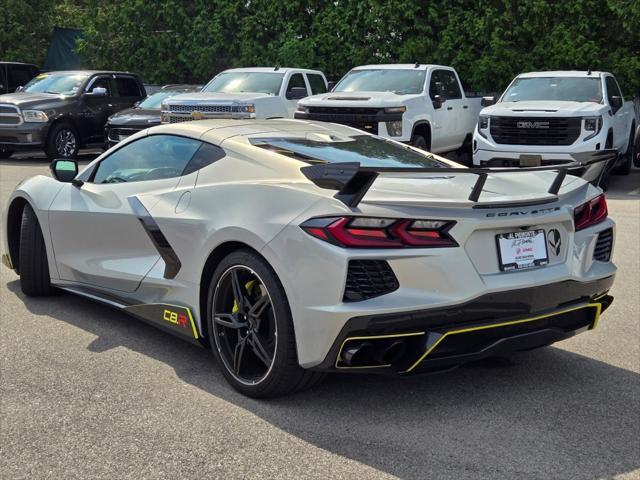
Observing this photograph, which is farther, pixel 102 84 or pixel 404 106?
pixel 102 84

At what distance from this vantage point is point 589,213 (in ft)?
14.3

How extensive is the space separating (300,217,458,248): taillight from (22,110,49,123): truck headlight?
14.7 meters

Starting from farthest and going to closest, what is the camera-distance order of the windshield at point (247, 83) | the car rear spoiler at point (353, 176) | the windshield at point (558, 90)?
the windshield at point (247, 83) → the windshield at point (558, 90) → the car rear spoiler at point (353, 176)

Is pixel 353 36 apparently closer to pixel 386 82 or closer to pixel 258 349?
pixel 386 82

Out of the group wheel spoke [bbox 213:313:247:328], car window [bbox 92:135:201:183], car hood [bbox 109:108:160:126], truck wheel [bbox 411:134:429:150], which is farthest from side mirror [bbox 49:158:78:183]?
car hood [bbox 109:108:160:126]

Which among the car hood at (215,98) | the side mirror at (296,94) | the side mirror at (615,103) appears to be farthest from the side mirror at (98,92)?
the side mirror at (615,103)

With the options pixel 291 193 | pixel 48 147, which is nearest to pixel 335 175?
pixel 291 193

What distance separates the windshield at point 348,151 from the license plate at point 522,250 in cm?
98

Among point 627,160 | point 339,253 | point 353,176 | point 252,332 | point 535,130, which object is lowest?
point 627,160

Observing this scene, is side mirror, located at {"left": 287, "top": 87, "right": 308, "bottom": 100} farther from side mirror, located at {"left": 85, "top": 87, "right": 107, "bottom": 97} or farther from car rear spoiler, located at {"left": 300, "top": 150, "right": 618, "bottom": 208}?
car rear spoiler, located at {"left": 300, "top": 150, "right": 618, "bottom": 208}

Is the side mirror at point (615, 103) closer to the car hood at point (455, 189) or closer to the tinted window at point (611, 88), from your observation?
the tinted window at point (611, 88)

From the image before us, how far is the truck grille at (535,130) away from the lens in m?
12.7

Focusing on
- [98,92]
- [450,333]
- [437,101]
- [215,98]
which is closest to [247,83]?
[215,98]

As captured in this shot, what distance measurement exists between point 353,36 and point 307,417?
57.7 ft
